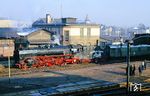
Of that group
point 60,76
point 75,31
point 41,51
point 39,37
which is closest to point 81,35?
point 75,31

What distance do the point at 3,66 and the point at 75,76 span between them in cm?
1014

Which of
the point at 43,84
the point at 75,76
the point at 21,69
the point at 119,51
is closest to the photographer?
the point at 43,84

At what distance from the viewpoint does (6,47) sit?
46781 millimetres

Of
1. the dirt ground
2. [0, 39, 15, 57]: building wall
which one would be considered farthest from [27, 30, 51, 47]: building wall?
the dirt ground

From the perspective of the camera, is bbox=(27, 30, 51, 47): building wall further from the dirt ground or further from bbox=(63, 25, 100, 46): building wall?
the dirt ground

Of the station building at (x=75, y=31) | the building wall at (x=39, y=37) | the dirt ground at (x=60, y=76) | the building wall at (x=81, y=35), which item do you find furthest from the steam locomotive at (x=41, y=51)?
the building wall at (x=81, y=35)

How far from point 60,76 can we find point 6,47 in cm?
1334

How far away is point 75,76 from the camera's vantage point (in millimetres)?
36781

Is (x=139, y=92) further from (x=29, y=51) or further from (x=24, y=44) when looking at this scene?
(x=24, y=44)

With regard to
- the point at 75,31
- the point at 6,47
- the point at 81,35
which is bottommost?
the point at 6,47

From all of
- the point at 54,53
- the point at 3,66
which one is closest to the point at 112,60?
the point at 54,53

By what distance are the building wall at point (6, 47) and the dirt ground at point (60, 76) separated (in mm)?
7199

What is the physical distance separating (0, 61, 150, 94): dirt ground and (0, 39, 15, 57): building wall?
7.20 m

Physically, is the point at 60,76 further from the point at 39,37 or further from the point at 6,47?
the point at 39,37
